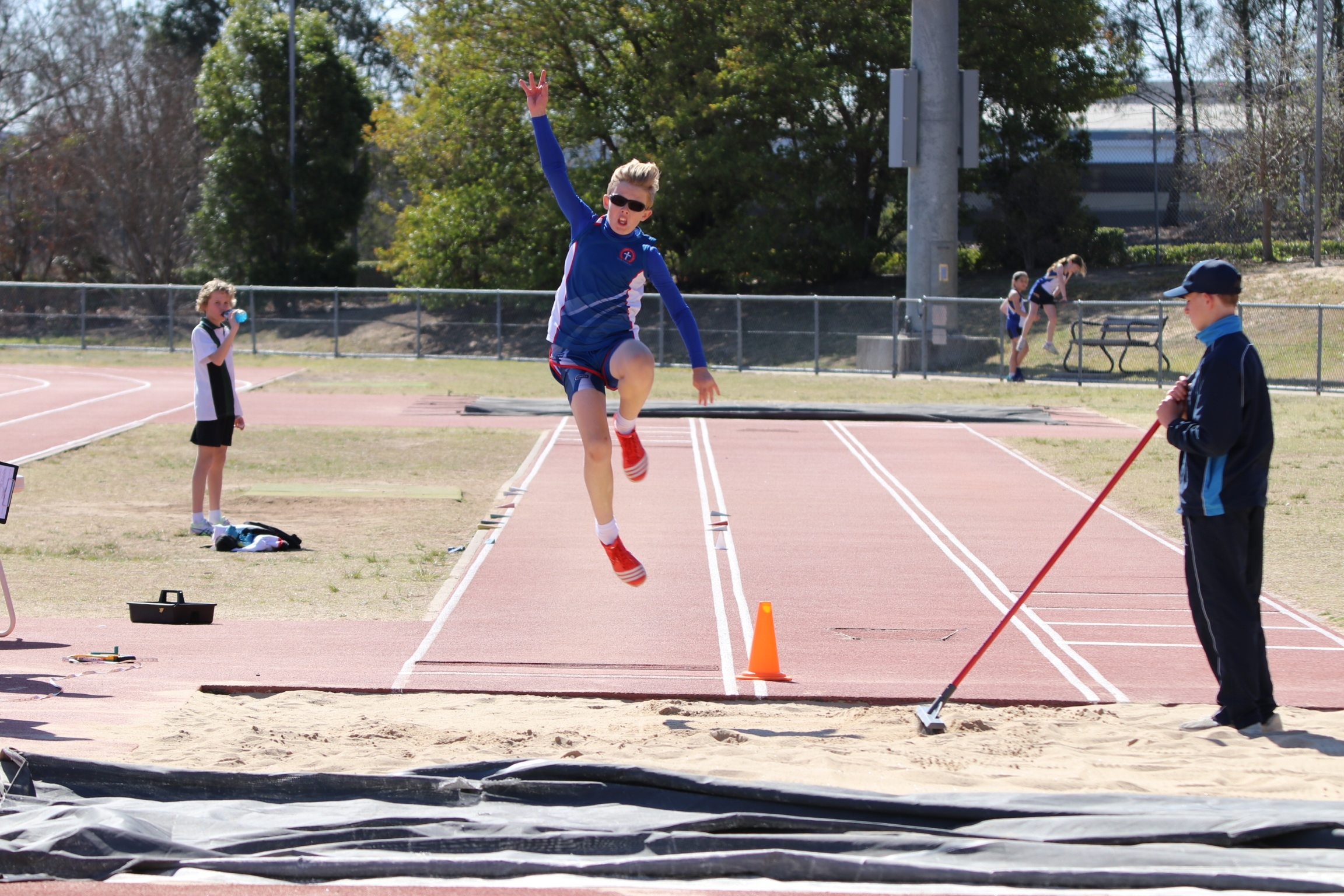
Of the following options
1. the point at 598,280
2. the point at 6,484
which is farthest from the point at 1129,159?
the point at 6,484

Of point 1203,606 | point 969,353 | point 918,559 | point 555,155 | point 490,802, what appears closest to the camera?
point 490,802

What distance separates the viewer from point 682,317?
269 inches

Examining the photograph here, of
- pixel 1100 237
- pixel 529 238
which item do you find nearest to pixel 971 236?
pixel 1100 237

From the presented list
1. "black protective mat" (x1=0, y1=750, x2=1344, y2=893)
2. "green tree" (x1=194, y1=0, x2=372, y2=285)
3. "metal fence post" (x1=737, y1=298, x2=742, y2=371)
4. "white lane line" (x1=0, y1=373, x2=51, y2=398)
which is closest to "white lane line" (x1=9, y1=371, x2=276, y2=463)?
"white lane line" (x1=0, y1=373, x2=51, y2=398)

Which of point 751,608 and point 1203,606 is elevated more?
point 1203,606

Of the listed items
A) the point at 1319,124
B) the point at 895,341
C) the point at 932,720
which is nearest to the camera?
the point at 932,720

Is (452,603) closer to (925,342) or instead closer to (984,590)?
(984,590)

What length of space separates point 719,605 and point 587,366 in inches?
109

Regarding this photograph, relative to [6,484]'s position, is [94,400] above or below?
below

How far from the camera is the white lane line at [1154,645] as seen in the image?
8062 mm

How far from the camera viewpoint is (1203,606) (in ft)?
21.1

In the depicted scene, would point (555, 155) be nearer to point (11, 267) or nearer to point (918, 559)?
point (918, 559)

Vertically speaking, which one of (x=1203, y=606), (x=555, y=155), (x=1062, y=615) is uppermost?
(x=555, y=155)

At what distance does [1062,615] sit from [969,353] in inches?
745
